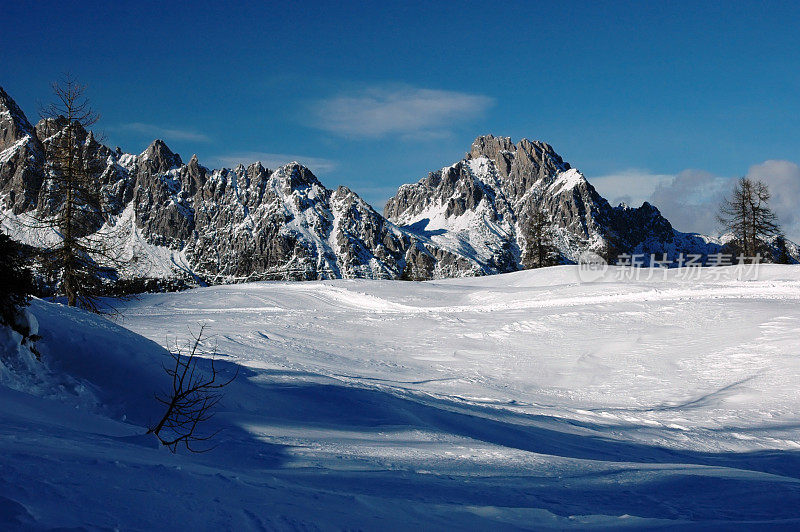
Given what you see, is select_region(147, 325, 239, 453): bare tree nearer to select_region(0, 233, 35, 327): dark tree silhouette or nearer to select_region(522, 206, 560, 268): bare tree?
select_region(0, 233, 35, 327): dark tree silhouette

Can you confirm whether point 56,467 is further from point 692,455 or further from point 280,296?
point 280,296

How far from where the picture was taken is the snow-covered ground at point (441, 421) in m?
3.52

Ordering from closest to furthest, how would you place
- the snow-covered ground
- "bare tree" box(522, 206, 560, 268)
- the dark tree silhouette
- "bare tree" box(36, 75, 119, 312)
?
the snow-covered ground → the dark tree silhouette → "bare tree" box(36, 75, 119, 312) → "bare tree" box(522, 206, 560, 268)

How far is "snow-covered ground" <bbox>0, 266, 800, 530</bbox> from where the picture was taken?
3516mm

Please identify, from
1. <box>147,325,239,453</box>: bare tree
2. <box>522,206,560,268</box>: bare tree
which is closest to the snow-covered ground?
<box>147,325,239,453</box>: bare tree

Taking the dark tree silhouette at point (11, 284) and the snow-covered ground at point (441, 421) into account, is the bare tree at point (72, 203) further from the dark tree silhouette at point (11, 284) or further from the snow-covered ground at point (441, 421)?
the dark tree silhouette at point (11, 284)

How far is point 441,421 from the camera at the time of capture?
29.9 ft

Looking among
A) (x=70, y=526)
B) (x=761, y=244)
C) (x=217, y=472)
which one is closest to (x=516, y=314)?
(x=217, y=472)

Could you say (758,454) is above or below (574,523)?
below

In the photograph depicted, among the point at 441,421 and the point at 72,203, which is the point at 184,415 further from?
the point at 72,203

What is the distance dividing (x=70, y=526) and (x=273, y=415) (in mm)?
6169

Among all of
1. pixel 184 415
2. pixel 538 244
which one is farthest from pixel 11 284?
pixel 538 244

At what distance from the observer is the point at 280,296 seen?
28.5 m

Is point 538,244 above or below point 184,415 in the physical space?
above
